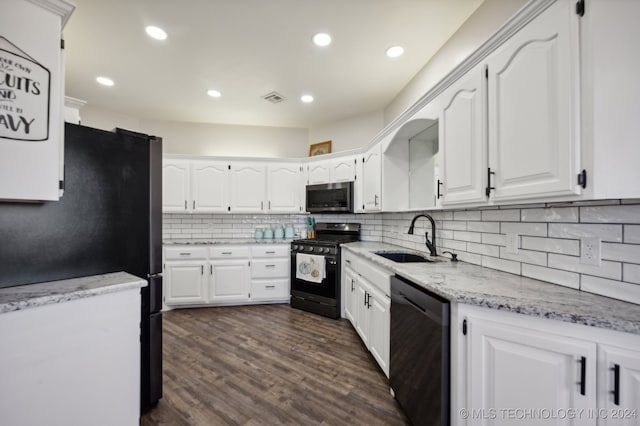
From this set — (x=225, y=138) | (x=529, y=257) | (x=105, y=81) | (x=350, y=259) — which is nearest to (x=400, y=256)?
(x=350, y=259)

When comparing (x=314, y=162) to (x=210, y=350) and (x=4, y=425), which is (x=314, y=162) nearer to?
(x=210, y=350)

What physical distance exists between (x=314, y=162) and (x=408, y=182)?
1506 mm

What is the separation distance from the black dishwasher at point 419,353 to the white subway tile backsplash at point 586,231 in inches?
27.6

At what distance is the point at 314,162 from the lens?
385cm

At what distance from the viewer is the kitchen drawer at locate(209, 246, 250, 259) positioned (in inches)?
141

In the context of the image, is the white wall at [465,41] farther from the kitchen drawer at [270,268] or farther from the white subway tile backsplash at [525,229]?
the kitchen drawer at [270,268]

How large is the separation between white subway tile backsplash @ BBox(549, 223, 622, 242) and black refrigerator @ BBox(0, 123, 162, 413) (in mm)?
2333

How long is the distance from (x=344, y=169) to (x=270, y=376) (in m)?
2.51

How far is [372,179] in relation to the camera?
10.0 ft

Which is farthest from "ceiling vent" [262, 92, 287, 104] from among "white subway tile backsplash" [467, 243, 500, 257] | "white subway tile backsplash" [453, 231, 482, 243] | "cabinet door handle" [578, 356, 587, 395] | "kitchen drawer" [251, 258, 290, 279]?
"cabinet door handle" [578, 356, 587, 395]

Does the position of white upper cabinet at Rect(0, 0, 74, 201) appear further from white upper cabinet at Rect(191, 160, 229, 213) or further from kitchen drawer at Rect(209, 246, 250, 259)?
white upper cabinet at Rect(191, 160, 229, 213)

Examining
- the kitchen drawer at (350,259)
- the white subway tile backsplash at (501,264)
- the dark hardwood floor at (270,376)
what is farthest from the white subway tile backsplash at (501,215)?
the dark hardwood floor at (270,376)

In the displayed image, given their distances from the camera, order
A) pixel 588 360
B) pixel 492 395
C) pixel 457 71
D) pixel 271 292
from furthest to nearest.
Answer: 1. pixel 271 292
2. pixel 457 71
3. pixel 492 395
4. pixel 588 360

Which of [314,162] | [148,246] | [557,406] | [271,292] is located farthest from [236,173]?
[557,406]
